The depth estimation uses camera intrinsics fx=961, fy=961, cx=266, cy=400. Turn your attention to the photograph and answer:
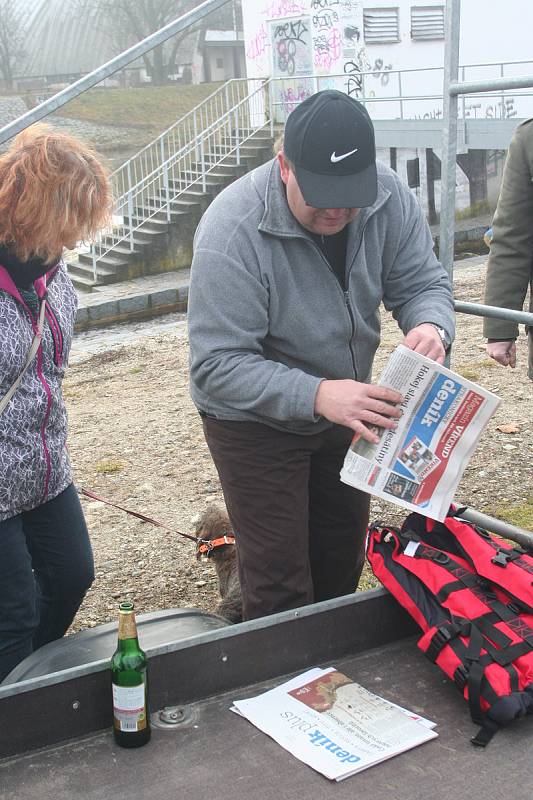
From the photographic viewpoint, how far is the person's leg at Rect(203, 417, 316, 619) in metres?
2.63

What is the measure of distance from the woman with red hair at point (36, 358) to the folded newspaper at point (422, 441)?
86 centimetres

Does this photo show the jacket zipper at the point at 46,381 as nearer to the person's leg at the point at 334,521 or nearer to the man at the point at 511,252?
the person's leg at the point at 334,521

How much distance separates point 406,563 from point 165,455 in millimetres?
3835

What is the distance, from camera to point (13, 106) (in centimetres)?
2725

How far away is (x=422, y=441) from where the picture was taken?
2.46 metres

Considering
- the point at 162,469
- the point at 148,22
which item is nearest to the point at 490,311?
the point at 162,469

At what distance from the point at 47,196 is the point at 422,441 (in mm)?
1146

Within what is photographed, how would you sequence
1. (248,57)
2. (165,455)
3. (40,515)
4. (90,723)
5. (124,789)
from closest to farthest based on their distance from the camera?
1. (124,789)
2. (90,723)
3. (40,515)
4. (165,455)
5. (248,57)

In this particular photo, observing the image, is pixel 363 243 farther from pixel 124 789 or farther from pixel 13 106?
pixel 13 106

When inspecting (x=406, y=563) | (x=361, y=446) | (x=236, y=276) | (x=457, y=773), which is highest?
(x=236, y=276)

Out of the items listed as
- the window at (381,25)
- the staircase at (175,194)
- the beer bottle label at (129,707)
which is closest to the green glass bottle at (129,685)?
the beer bottle label at (129,707)

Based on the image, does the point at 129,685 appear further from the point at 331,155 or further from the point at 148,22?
the point at 148,22

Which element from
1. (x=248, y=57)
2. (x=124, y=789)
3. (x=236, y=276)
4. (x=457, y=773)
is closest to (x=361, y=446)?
(x=236, y=276)

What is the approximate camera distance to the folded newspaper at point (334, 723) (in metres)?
2.09
